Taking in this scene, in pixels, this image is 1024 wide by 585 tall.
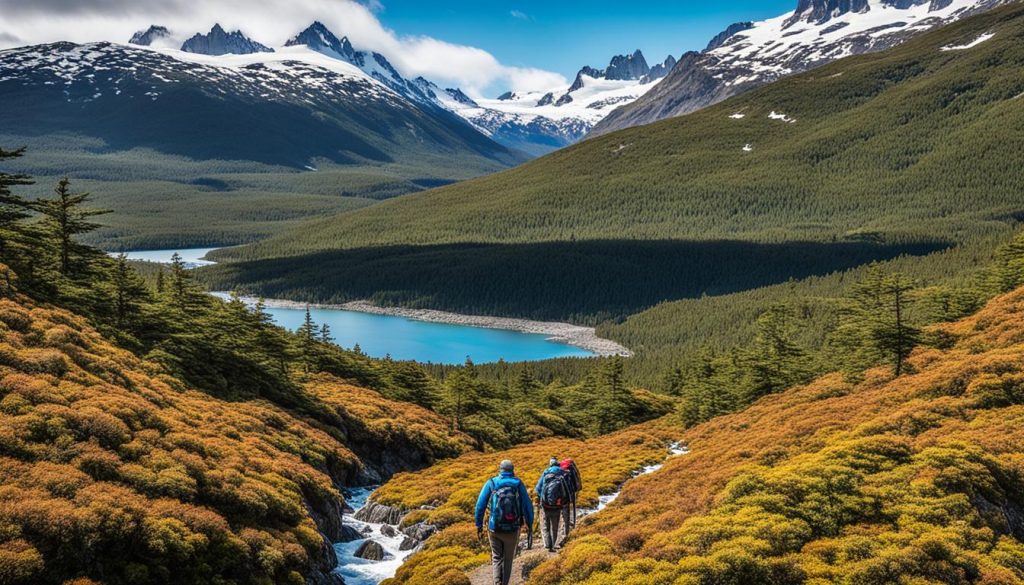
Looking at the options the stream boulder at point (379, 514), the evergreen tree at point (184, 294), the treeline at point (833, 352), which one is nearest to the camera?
the stream boulder at point (379, 514)

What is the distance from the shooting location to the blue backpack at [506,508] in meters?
19.0

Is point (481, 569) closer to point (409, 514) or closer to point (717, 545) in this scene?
point (717, 545)

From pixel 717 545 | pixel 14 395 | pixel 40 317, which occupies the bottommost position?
pixel 717 545

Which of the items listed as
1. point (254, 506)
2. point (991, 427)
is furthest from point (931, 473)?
point (254, 506)

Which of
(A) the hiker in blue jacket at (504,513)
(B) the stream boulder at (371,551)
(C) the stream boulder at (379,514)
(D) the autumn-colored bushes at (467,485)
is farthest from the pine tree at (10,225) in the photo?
(A) the hiker in blue jacket at (504,513)

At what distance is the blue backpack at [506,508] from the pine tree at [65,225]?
37.4m

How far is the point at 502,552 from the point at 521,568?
9.86 feet

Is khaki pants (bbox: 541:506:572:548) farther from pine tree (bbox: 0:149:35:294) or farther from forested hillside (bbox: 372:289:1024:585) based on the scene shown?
pine tree (bbox: 0:149:35:294)

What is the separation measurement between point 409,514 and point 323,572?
886cm

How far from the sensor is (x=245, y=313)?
190ft

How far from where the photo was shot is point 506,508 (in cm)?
A: 1903

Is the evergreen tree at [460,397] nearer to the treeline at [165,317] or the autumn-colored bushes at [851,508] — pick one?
the treeline at [165,317]

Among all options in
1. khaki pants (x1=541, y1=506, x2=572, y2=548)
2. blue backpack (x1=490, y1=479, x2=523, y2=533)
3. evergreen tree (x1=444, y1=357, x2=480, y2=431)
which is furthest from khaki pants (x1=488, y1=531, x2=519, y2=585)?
evergreen tree (x1=444, y1=357, x2=480, y2=431)

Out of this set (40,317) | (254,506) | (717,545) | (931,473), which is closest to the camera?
(717,545)
